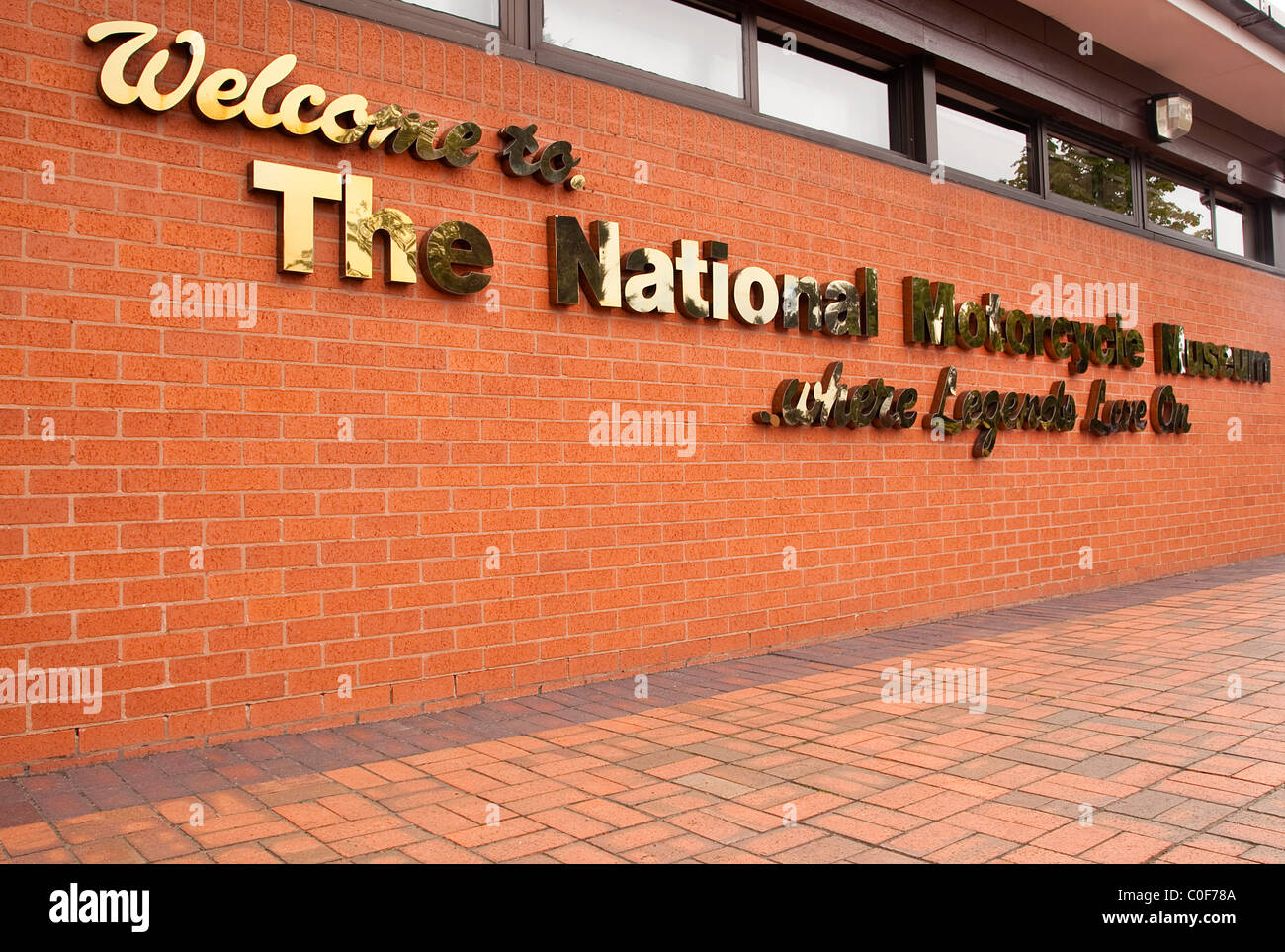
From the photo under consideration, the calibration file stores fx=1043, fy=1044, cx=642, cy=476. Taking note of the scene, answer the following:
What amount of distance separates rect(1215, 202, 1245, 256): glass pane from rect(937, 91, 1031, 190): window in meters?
4.16

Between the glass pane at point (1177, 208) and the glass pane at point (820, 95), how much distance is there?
4.44 metres

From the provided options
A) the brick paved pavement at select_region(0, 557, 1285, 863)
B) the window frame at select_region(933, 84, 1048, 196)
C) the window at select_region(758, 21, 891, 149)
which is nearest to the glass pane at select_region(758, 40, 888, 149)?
the window at select_region(758, 21, 891, 149)

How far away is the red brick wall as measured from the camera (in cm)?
402

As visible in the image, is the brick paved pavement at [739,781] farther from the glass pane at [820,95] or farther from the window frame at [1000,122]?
the window frame at [1000,122]

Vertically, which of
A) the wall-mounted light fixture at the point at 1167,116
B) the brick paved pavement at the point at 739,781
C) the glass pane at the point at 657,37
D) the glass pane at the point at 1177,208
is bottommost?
the brick paved pavement at the point at 739,781

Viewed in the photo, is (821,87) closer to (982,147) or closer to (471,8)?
(982,147)

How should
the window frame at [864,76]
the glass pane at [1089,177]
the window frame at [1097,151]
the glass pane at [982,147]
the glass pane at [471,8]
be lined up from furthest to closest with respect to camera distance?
the glass pane at [1089,177] → the window frame at [1097,151] → the glass pane at [982,147] → the window frame at [864,76] → the glass pane at [471,8]

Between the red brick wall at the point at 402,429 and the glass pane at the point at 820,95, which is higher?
the glass pane at the point at 820,95

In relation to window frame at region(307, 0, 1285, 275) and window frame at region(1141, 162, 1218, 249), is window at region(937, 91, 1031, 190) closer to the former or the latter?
window frame at region(307, 0, 1285, 275)

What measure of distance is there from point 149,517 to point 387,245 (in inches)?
63.4

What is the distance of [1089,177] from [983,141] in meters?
1.90

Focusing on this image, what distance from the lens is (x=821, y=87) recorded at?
7.46 meters

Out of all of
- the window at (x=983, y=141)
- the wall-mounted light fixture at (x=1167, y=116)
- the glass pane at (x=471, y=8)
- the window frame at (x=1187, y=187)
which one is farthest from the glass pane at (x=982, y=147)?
the glass pane at (x=471, y=8)

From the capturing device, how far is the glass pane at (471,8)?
5.25 metres
